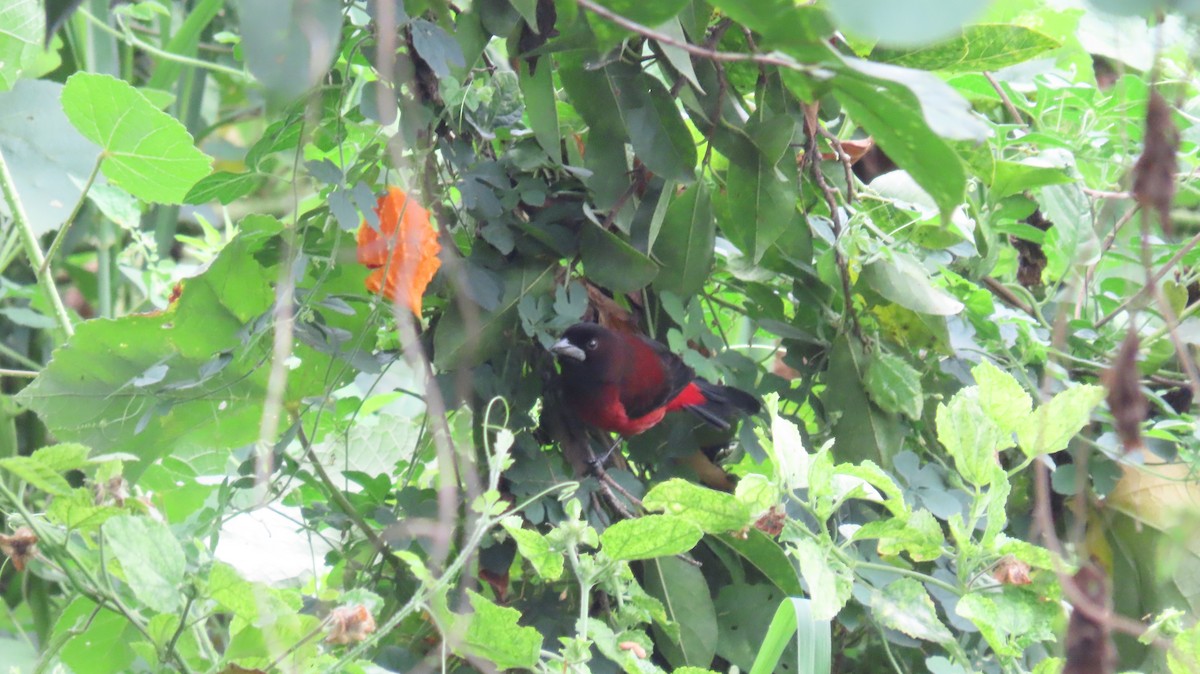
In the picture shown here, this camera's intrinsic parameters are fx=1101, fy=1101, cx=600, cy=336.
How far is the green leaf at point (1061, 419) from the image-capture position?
107 cm

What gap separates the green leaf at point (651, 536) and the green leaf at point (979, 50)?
59cm

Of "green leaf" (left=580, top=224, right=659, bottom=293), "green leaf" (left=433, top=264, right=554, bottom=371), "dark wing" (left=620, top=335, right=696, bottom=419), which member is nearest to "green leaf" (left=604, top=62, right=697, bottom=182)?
"green leaf" (left=580, top=224, right=659, bottom=293)

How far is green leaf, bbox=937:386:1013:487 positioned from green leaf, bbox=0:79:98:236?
1.58 meters

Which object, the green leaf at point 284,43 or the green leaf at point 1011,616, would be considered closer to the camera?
the green leaf at point 284,43

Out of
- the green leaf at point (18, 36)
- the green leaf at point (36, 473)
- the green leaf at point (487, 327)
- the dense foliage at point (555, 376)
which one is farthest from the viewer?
the green leaf at point (18, 36)

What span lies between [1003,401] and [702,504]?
324mm

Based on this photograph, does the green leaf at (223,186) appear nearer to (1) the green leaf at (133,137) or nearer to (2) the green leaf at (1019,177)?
(1) the green leaf at (133,137)

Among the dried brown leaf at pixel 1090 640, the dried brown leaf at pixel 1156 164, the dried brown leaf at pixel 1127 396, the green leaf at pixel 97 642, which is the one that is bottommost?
the green leaf at pixel 97 642

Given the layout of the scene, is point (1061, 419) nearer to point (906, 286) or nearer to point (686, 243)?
point (906, 286)

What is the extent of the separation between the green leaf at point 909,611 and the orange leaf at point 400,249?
0.57 m

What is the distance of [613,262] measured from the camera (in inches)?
51.6

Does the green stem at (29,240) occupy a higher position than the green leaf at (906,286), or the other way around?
the green stem at (29,240)

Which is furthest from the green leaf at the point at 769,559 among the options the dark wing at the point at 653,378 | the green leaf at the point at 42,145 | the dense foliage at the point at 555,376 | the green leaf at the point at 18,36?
the green leaf at the point at 42,145

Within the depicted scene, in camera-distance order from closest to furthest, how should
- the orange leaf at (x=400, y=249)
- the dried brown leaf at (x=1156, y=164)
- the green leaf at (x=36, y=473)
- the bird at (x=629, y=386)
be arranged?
the dried brown leaf at (x=1156, y=164), the green leaf at (x=36, y=473), the orange leaf at (x=400, y=249), the bird at (x=629, y=386)
